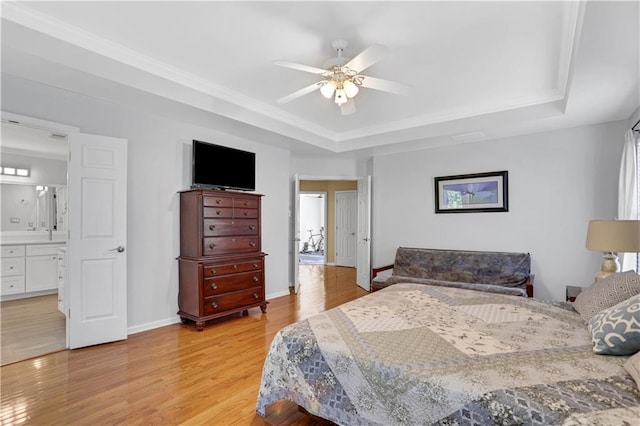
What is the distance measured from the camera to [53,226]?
5.73m

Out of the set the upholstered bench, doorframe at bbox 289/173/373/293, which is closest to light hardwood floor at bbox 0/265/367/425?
doorframe at bbox 289/173/373/293

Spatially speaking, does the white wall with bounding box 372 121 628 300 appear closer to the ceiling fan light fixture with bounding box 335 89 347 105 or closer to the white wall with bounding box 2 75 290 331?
the ceiling fan light fixture with bounding box 335 89 347 105

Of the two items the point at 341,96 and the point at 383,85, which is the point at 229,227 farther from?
the point at 383,85

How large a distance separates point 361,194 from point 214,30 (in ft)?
12.8

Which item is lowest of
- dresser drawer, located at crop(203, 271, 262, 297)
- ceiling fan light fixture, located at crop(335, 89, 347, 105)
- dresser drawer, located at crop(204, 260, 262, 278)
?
dresser drawer, located at crop(203, 271, 262, 297)

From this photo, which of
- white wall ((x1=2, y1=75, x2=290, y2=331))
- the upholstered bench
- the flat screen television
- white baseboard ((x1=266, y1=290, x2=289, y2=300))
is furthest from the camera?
white baseboard ((x1=266, y1=290, x2=289, y2=300))

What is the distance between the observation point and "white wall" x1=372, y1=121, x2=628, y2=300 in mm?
3844

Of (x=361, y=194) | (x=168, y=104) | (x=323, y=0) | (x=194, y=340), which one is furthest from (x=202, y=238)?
(x=361, y=194)

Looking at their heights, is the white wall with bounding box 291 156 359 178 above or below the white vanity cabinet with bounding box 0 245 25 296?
above

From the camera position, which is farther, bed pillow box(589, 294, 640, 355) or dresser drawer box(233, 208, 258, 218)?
dresser drawer box(233, 208, 258, 218)

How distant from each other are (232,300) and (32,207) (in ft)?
14.5

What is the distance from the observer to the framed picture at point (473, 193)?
4461mm

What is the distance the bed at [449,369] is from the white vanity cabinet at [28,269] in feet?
16.9

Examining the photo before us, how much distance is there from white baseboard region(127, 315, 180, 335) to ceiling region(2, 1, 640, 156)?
2.36m
